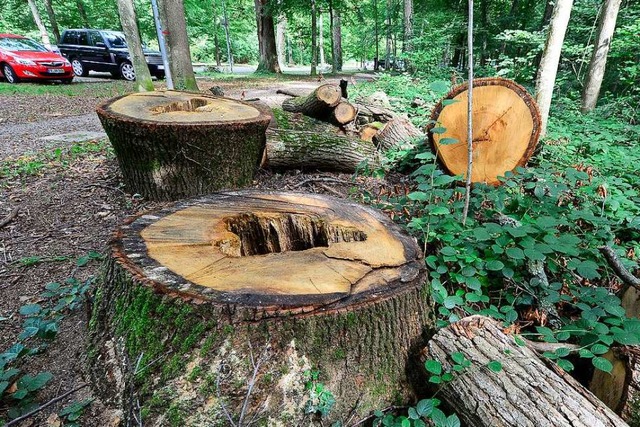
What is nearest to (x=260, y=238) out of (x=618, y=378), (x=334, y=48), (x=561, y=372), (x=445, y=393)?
(x=445, y=393)

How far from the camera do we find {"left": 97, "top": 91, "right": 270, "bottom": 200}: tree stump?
10.1 ft

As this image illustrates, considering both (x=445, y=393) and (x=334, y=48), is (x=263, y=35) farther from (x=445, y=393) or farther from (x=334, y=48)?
(x=445, y=393)

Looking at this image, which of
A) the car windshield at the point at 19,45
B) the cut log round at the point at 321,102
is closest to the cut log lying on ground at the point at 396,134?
the cut log round at the point at 321,102

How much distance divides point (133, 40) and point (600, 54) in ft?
27.9

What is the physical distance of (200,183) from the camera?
3400mm

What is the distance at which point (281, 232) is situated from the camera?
1.85 meters

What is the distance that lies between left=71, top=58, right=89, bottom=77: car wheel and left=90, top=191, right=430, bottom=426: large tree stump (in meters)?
14.8

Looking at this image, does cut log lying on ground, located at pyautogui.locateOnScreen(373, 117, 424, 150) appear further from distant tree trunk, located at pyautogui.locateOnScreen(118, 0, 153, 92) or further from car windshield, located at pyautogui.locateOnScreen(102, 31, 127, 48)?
car windshield, located at pyautogui.locateOnScreen(102, 31, 127, 48)

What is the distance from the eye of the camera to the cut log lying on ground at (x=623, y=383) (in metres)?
1.37

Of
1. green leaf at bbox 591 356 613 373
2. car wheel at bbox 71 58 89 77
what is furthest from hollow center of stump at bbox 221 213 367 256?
car wheel at bbox 71 58 89 77

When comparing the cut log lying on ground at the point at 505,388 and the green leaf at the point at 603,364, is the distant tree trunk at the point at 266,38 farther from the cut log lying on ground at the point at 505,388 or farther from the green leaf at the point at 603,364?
the green leaf at the point at 603,364

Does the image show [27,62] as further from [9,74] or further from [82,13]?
[82,13]

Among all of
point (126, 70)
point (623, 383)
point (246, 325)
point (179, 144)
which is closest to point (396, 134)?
point (179, 144)

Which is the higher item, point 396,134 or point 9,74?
point 9,74
